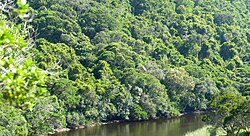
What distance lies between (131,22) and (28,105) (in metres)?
74.7

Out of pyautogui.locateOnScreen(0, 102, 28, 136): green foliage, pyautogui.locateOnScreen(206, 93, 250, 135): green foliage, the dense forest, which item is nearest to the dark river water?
the dense forest

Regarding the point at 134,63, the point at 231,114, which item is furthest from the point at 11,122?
the point at 134,63

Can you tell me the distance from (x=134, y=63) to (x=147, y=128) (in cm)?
1633

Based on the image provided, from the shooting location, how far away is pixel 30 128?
36938 millimetres

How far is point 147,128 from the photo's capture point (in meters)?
44.9

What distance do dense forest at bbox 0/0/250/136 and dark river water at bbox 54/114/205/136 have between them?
7.26ft

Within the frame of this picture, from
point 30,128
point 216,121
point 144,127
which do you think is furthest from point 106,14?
point 216,121

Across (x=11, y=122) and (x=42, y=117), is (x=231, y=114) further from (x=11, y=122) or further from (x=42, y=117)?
(x=42, y=117)

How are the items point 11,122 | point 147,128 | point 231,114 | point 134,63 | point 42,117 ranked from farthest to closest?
point 134,63 < point 147,128 < point 42,117 < point 11,122 < point 231,114

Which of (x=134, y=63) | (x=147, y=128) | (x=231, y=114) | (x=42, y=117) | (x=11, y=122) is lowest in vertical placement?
(x=147, y=128)

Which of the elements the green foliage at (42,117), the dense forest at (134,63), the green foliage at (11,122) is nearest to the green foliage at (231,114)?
the dense forest at (134,63)

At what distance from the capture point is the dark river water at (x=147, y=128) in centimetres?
4078

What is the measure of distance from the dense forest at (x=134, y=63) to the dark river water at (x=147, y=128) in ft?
7.26

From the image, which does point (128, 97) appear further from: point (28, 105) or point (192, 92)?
point (28, 105)
